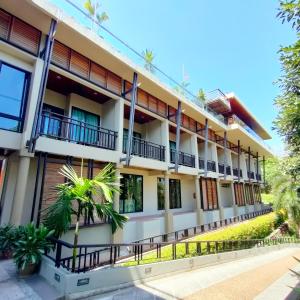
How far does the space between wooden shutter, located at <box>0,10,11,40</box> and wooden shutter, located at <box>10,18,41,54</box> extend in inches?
5.6

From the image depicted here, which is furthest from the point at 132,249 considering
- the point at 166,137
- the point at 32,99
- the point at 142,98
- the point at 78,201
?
the point at 142,98

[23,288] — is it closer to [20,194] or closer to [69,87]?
[20,194]

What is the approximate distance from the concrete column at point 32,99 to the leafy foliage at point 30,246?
9.03 feet

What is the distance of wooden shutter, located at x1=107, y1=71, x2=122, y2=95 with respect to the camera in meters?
10.5

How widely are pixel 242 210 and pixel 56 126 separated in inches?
802

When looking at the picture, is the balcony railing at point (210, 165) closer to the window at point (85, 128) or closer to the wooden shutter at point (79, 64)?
the window at point (85, 128)

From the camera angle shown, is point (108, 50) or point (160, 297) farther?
point (108, 50)

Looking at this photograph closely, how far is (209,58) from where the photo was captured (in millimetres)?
16906

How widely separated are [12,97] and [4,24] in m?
2.32

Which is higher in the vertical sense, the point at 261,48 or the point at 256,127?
the point at 256,127

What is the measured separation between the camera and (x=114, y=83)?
35.4 ft

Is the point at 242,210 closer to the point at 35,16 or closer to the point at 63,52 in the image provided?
the point at 63,52

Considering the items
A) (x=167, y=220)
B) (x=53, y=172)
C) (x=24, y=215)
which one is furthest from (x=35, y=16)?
(x=167, y=220)

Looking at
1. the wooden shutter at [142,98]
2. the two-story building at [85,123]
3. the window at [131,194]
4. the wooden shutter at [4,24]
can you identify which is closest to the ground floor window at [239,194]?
the two-story building at [85,123]
